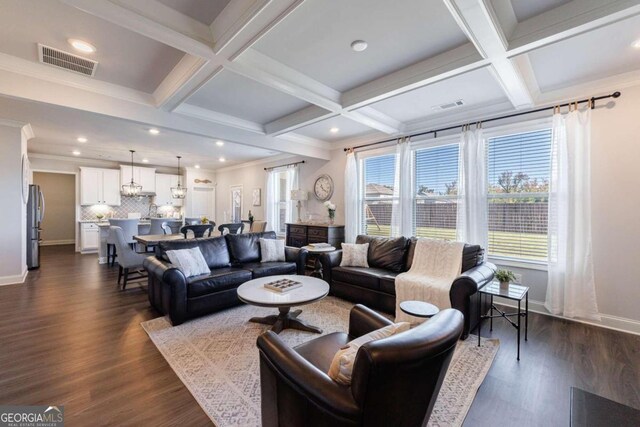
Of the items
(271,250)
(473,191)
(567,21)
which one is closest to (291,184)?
(271,250)

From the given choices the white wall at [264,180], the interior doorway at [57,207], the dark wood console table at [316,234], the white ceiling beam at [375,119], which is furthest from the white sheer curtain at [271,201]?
the interior doorway at [57,207]

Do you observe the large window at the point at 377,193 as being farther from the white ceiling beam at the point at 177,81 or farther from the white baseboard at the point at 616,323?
the white ceiling beam at the point at 177,81

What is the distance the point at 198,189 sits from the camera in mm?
9500

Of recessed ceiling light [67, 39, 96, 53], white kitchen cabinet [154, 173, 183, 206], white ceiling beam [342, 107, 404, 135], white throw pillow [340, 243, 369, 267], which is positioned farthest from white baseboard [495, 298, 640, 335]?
white kitchen cabinet [154, 173, 183, 206]

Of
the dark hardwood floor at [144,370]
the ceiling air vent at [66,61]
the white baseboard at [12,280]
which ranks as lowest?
the dark hardwood floor at [144,370]

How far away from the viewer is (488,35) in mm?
2008

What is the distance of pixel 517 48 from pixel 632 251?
2.60 m

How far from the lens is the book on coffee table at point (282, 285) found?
2765mm

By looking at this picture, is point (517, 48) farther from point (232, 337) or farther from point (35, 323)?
point (35, 323)

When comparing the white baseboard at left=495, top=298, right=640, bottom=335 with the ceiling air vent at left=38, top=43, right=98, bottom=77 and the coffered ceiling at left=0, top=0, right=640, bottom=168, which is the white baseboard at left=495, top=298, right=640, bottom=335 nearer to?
the coffered ceiling at left=0, top=0, right=640, bottom=168

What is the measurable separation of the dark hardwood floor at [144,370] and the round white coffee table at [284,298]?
87cm

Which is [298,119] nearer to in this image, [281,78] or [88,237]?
[281,78]

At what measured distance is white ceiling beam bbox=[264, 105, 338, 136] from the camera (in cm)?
378

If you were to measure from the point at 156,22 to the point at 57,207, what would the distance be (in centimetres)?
1014
